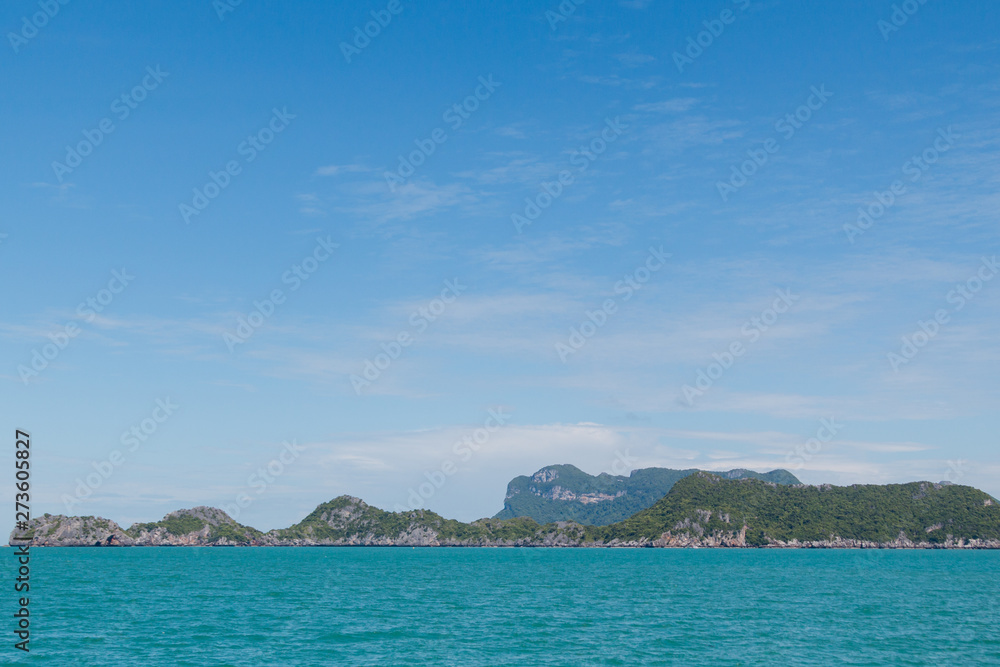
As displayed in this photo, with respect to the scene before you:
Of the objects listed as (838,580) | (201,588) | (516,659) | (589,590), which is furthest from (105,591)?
(838,580)

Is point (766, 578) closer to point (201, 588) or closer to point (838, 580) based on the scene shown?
point (838, 580)

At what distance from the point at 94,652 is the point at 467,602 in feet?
154

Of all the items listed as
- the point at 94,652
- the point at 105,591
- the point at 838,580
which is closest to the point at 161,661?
the point at 94,652

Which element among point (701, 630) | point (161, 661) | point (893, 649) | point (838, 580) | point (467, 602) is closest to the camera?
point (161, 661)

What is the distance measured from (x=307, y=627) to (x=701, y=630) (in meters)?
35.8

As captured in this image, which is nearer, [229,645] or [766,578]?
[229,645]

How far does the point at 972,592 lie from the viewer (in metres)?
113

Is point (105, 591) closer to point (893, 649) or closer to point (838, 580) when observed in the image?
point (893, 649)

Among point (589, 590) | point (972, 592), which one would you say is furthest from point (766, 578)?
point (589, 590)

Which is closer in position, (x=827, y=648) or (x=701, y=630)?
(x=827, y=648)

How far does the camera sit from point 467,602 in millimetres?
94000

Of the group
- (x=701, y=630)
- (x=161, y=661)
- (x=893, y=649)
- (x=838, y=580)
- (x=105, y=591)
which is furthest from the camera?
(x=838, y=580)

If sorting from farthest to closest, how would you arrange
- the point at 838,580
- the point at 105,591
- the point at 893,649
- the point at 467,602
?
the point at 838,580, the point at 105,591, the point at 467,602, the point at 893,649

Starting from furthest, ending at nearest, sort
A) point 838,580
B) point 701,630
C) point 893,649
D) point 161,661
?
point 838,580 → point 701,630 → point 893,649 → point 161,661
